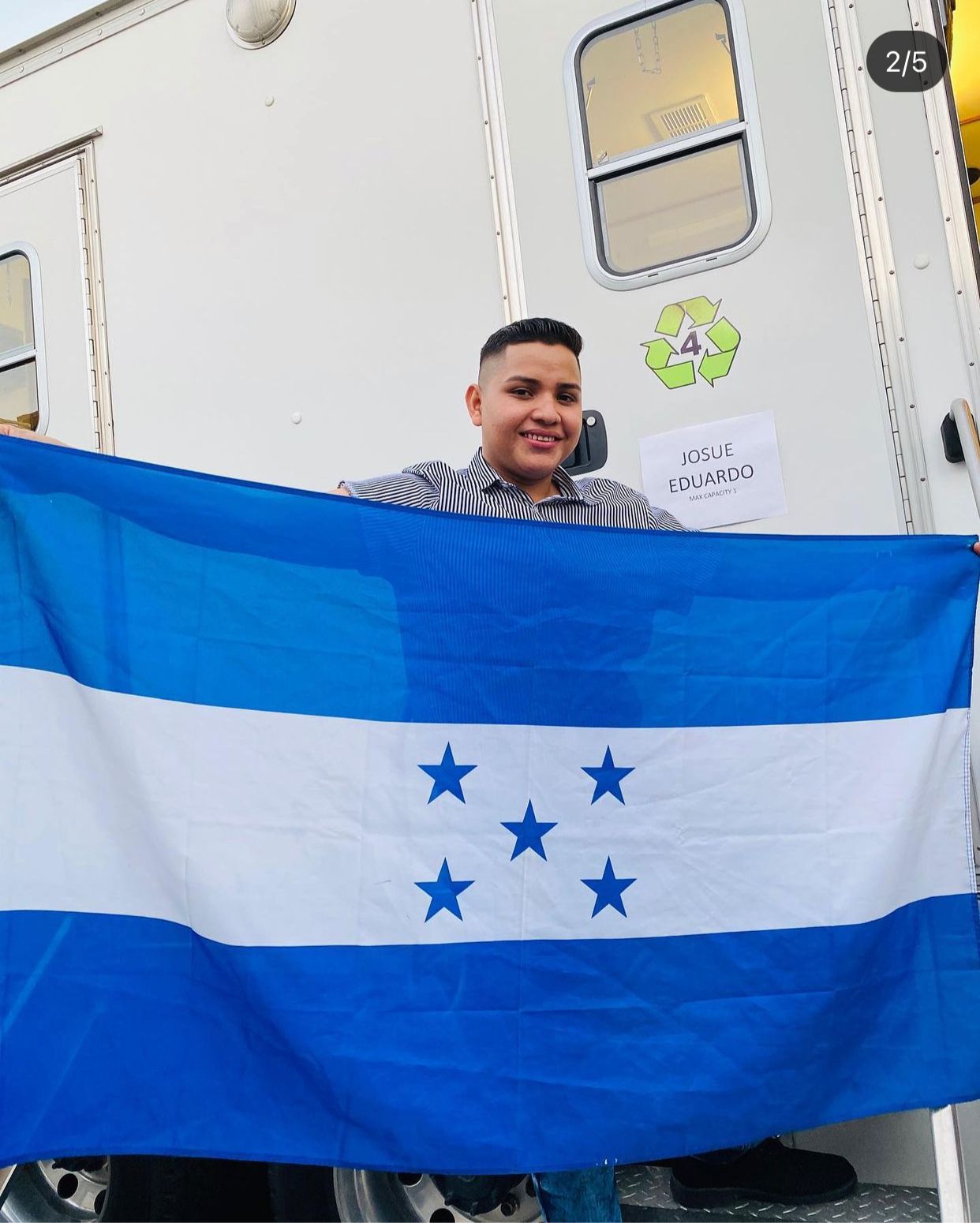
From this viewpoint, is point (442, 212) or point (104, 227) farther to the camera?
point (104, 227)

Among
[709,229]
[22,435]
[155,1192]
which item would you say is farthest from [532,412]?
[155,1192]

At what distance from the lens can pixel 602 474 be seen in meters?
3.17

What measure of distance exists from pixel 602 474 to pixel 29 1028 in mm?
1845

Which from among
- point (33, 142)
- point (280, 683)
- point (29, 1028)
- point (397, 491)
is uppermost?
point (33, 142)

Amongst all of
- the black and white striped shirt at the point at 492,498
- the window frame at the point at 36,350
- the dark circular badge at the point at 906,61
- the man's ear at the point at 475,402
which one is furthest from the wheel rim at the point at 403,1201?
the dark circular badge at the point at 906,61

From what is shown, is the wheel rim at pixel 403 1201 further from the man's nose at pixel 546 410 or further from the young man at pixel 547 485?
the man's nose at pixel 546 410

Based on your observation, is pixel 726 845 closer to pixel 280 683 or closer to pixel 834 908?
pixel 834 908

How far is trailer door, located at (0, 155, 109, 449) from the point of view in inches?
155

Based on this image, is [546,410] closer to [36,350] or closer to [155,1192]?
[155,1192]

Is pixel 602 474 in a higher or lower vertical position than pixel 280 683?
higher

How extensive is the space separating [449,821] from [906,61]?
2.09 meters

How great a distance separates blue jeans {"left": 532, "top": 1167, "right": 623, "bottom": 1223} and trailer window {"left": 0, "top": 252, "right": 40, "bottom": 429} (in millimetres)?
2806

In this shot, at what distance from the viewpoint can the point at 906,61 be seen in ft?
9.76

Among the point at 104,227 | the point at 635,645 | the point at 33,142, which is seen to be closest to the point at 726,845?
the point at 635,645
